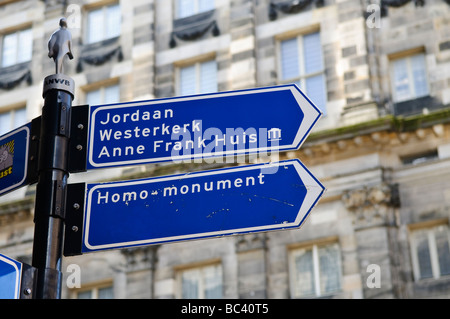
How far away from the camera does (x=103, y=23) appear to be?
2356cm

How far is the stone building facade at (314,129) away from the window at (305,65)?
0.10 feet

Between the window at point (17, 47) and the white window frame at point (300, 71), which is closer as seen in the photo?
the white window frame at point (300, 71)

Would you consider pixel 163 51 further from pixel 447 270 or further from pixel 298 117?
pixel 298 117

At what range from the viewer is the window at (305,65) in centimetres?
1970

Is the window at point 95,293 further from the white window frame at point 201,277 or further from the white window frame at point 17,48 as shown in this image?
the white window frame at point 17,48

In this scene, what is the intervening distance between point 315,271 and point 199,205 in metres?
12.6

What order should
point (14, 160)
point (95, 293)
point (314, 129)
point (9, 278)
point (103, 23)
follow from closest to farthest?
1. point (9, 278)
2. point (14, 160)
3. point (314, 129)
4. point (95, 293)
5. point (103, 23)

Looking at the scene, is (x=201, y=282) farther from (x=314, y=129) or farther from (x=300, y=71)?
(x=300, y=71)

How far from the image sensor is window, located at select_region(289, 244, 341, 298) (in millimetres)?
17609

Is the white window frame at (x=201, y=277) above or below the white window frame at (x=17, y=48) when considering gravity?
below

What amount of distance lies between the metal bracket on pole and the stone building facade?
39.0 feet

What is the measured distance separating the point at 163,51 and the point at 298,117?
650 inches

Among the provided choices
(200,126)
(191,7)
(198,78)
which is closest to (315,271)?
(198,78)

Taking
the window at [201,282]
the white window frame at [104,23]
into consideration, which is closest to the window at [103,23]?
the white window frame at [104,23]
